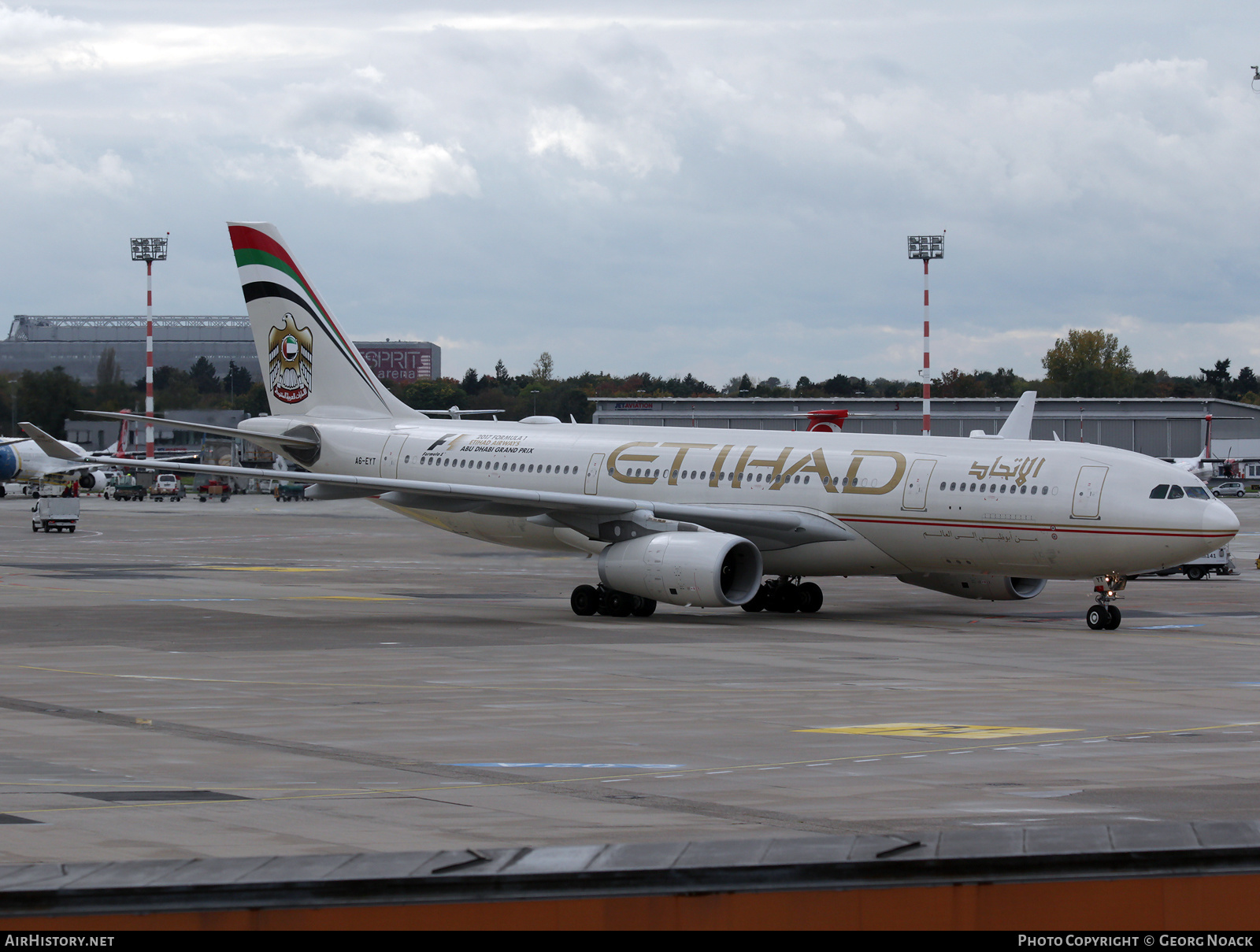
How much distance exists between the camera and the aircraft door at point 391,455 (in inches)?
1474

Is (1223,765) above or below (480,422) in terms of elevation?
below

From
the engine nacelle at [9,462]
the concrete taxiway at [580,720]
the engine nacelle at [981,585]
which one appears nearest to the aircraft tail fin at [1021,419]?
the concrete taxiway at [580,720]

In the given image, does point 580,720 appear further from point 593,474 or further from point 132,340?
point 132,340

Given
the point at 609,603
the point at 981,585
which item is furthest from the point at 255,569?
the point at 981,585

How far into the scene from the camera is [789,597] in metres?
32.9

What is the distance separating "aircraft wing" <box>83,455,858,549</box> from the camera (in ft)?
99.2

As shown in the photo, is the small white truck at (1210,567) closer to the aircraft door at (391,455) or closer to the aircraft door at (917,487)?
the aircraft door at (917,487)

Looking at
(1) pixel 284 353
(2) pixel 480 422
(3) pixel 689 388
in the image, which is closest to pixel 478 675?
(2) pixel 480 422

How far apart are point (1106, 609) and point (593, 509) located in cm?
1018

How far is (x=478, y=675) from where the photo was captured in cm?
2075

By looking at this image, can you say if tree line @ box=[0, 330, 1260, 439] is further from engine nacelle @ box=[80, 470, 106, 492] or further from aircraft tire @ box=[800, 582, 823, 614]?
aircraft tire @ box=[800, 582, 823, 614]

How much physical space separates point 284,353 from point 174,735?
26.2m
